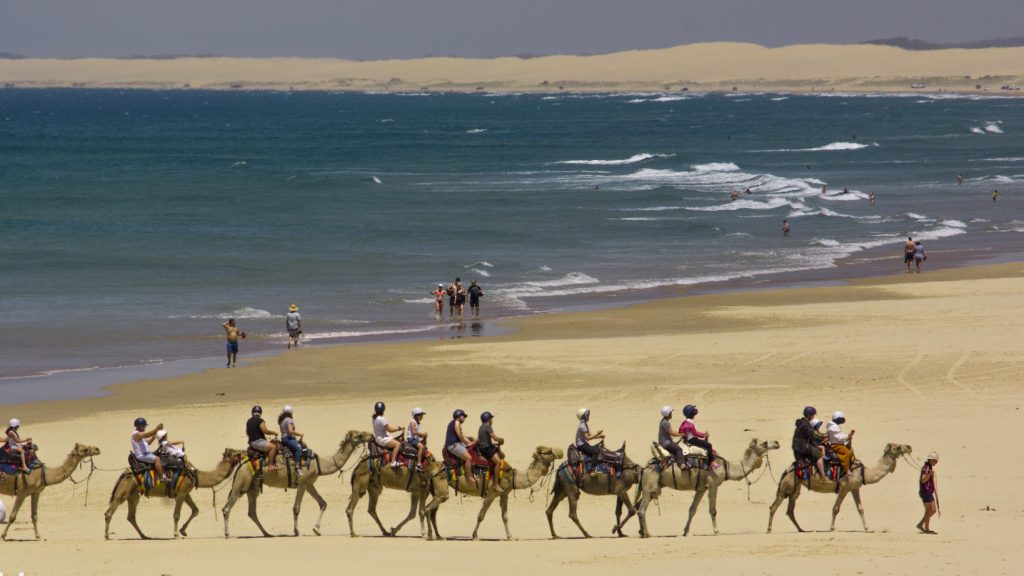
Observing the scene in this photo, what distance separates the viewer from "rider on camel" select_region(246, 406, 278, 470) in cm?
1862

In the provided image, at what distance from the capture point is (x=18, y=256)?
2136 inches

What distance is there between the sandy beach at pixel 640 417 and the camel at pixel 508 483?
0.40m

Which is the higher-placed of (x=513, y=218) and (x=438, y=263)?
(x=513, y=218)

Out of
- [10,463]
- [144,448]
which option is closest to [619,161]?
[144,448]

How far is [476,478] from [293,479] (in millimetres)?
2650

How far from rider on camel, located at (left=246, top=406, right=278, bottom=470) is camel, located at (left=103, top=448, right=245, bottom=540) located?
450mm

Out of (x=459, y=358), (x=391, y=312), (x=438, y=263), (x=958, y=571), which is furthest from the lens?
(x=438, y=263)

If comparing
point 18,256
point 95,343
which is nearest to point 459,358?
point 95,343

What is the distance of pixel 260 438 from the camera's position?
18766 mm

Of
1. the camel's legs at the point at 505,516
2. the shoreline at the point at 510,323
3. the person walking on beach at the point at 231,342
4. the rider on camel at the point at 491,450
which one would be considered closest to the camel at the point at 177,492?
the rider on camel at the point at 491,450

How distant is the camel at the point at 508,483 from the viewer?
18.4 m

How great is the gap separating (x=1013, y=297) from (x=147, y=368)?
23.7 meters

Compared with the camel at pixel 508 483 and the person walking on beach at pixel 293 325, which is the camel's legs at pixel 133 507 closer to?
the camel at pixel 508 483

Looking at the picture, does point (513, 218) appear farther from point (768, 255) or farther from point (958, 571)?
point (958, 571)
